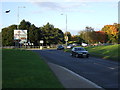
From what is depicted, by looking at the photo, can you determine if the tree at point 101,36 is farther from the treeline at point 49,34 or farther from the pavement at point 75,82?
the pavement at point 75,82

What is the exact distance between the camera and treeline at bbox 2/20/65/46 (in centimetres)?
9869

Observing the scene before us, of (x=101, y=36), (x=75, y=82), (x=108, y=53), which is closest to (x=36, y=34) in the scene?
(x=101, y=36)

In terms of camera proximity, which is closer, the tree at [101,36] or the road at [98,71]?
the road at [98,71]

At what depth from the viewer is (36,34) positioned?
99562 mm

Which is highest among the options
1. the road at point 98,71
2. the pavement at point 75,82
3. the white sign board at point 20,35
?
the white sign board at point 20,35

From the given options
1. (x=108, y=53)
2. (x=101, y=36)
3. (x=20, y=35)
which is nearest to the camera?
(x=108, y=53)

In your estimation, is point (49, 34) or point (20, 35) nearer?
point (20, 35)

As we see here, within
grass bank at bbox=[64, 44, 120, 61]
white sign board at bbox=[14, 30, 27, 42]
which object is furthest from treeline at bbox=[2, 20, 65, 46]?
grass bank at bbox=[64, 44, 120, 61]

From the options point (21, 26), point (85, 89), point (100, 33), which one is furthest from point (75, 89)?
point (100, 33)

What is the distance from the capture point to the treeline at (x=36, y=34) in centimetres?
9869

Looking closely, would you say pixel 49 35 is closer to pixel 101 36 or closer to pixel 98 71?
pixel 101 36

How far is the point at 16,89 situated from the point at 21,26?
94.6 m

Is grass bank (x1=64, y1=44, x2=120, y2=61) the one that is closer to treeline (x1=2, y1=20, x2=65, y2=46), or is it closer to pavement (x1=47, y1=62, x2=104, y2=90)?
pavement (x1=47, y1=62, x2=104, y2=90)

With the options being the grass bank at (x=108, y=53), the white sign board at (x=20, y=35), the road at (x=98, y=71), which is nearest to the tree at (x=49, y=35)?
the white sign board at (x=20, y=35)
